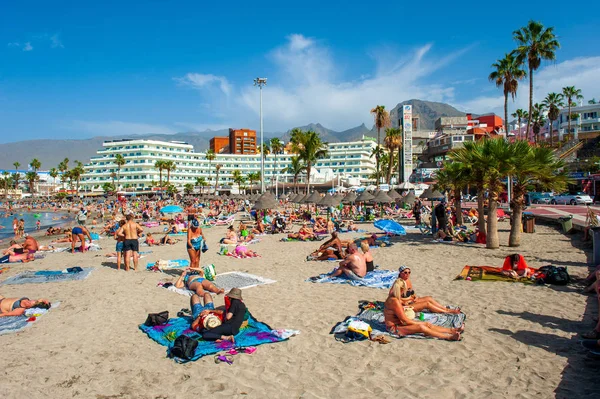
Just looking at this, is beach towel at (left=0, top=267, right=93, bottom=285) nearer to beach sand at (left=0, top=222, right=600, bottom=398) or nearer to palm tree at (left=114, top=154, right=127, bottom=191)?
beach sand at (left=0, top=222, right=600, bottom=398)

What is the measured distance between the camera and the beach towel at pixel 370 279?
826cm

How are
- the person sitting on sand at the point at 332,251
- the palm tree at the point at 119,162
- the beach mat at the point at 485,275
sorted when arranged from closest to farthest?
the beach mat at the point at 485,275
the person sitting on sand at the point at 332,251
the palm tree at the point at 119,162

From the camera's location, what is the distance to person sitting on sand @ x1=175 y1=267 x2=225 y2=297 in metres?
7.45

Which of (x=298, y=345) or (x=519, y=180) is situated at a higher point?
(x=519, y=180)

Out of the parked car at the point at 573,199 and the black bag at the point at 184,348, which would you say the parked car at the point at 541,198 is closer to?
the parked car at the point at 573,199

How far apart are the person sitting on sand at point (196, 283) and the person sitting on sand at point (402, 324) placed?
3292 millimetres

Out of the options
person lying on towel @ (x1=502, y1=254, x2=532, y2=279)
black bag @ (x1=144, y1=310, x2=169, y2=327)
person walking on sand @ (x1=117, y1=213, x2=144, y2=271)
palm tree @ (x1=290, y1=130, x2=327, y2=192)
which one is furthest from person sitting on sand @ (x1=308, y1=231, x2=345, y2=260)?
palm tree @ (x1=290, y1=130, x2=327, y2=192)

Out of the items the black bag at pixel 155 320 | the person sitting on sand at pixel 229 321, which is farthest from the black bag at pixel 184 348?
the black bag at pixel 155 320

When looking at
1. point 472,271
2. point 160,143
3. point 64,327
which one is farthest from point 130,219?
point 160,143

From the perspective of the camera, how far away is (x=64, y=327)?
6.10 metres

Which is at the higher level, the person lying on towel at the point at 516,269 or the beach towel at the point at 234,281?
the person lying on towel at the point at 516,269

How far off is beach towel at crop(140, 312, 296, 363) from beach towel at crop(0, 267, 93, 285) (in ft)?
15.5

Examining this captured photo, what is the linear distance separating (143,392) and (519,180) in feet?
40.8

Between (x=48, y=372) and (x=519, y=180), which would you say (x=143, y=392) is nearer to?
(x=48, y=372)
